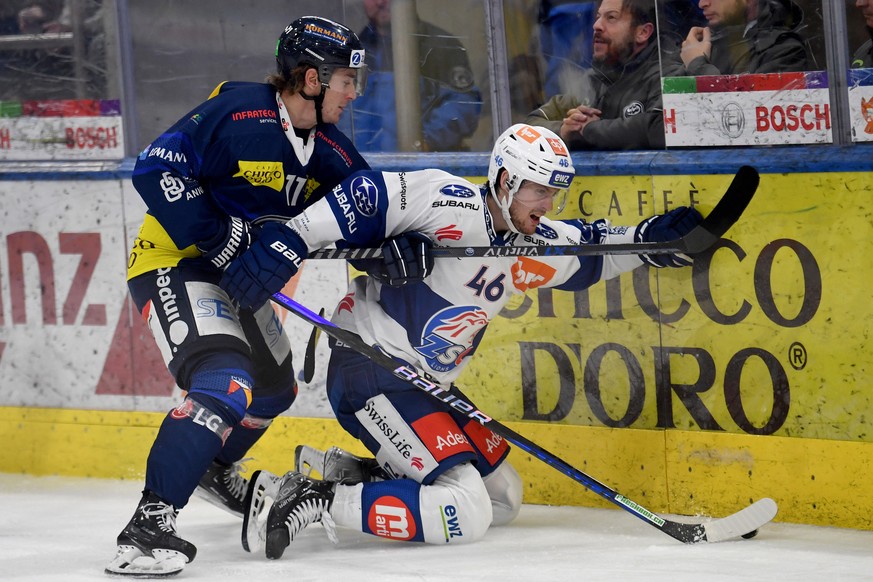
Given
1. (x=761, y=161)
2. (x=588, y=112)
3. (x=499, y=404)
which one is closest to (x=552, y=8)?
(x=588, y=112)

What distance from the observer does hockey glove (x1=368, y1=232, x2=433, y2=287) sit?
364 centimetres

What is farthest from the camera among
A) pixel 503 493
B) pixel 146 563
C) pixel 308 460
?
pixel 308 460

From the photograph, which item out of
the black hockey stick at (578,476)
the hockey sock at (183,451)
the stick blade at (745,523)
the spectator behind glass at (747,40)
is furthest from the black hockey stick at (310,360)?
the spectator behind glass at (747,40)

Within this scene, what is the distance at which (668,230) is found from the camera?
12.7ft

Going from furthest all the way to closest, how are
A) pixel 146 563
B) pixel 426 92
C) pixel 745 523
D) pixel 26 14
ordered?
pixel 26 14, pixel 426 92, pixel 745 523, pixel 146 563

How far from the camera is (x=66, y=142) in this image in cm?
508

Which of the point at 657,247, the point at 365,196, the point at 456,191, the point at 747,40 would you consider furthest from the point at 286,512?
the point at 747,40

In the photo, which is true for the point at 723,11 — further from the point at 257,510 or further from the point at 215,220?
the point at 257,510

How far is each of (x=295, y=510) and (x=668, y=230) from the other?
4.36 feet

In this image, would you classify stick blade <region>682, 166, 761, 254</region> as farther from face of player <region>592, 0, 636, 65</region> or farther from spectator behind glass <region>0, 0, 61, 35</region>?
spectator behind glass <region>0, 0, 61, 35</region>

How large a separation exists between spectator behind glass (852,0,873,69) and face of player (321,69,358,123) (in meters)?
1.41

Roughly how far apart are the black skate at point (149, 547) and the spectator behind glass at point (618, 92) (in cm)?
174

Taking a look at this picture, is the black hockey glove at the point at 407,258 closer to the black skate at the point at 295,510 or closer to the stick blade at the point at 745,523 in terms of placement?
the black skate at the point at 295,510

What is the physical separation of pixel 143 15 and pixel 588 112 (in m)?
1.86
